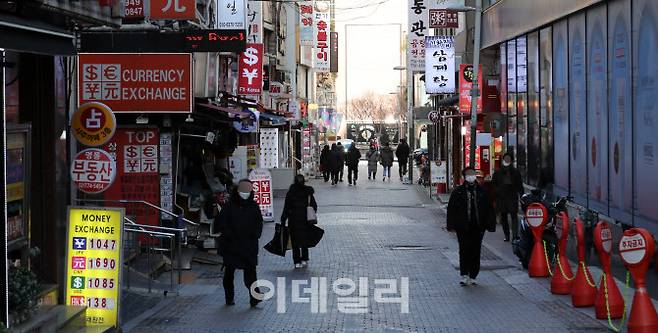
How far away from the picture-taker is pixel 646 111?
1436cm

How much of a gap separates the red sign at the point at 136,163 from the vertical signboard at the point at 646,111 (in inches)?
328

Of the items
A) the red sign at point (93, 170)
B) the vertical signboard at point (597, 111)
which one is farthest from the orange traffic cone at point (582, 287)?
the red sign at point (93, 170)

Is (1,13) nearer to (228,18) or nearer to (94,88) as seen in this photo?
(94,88)

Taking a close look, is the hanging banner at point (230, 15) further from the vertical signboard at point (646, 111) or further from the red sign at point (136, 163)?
the vertical signboard at point (646, 111)

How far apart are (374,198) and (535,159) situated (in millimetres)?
12617

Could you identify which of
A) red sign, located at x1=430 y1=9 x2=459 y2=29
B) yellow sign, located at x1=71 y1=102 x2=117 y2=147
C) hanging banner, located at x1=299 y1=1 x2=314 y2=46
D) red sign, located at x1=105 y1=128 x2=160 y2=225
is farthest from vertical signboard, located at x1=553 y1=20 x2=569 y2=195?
hanging banner, located at x1=299 y1=1 x2=314 y2=46

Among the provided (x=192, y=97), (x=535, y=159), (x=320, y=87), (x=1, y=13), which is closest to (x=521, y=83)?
(x=535, y=159)

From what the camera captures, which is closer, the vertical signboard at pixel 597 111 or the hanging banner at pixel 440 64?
the vertical signboard at pixel 597 111

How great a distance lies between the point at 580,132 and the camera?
18.8 metres

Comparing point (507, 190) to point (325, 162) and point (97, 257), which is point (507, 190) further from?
point (325, 162)

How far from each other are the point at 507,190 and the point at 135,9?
8.67 m

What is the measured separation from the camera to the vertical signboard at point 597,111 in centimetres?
1683

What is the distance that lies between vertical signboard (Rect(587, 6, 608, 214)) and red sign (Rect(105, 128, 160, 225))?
24.6 feet

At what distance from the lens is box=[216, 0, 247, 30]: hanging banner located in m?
26.8
